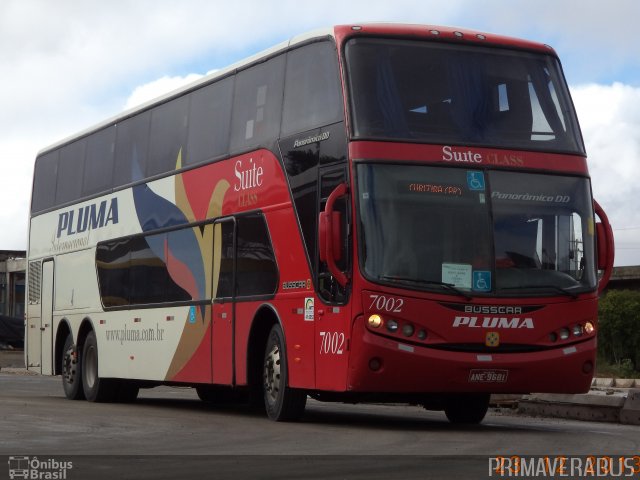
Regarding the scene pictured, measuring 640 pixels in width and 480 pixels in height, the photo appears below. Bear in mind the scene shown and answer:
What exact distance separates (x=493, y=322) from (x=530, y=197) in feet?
4.87

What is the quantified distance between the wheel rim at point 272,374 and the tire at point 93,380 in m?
6.94

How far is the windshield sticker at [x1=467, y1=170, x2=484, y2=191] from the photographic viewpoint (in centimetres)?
1527

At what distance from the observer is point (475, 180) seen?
1529 centimetres

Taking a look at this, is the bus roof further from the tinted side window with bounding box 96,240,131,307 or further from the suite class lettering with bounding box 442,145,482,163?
the tinted side window with bounding box 96,240,131,307

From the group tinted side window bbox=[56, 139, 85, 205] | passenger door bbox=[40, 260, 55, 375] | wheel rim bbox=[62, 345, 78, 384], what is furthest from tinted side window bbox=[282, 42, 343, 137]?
passenger door bbox=[40, 260, 55, 375]

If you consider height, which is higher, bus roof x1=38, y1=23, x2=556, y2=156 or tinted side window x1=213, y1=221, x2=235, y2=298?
bus roof x1=38, y1=23, x2=556, y2=156

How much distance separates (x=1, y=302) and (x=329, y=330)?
7408cm

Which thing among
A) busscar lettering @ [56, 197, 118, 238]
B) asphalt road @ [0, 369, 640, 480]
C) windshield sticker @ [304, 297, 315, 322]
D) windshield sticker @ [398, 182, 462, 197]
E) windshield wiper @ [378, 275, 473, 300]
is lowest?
asphalt road @ [0, 369, 640, 480]

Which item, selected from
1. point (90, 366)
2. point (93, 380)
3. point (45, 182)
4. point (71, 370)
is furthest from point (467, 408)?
point (45, 182)

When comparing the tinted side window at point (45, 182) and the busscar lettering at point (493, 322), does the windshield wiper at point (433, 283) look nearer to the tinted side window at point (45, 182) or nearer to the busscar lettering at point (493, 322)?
the busscar lettering at point (493, 322)

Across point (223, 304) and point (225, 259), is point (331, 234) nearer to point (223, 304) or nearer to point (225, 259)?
point (225, 259)

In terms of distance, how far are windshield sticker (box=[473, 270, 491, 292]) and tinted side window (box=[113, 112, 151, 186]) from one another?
25.9 ft

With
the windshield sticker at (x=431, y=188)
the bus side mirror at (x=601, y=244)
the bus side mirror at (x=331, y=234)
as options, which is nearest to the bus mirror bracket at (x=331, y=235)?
the bus side mirror at (x=331, y=234)

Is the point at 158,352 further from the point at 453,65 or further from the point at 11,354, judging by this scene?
the point at 11,354
